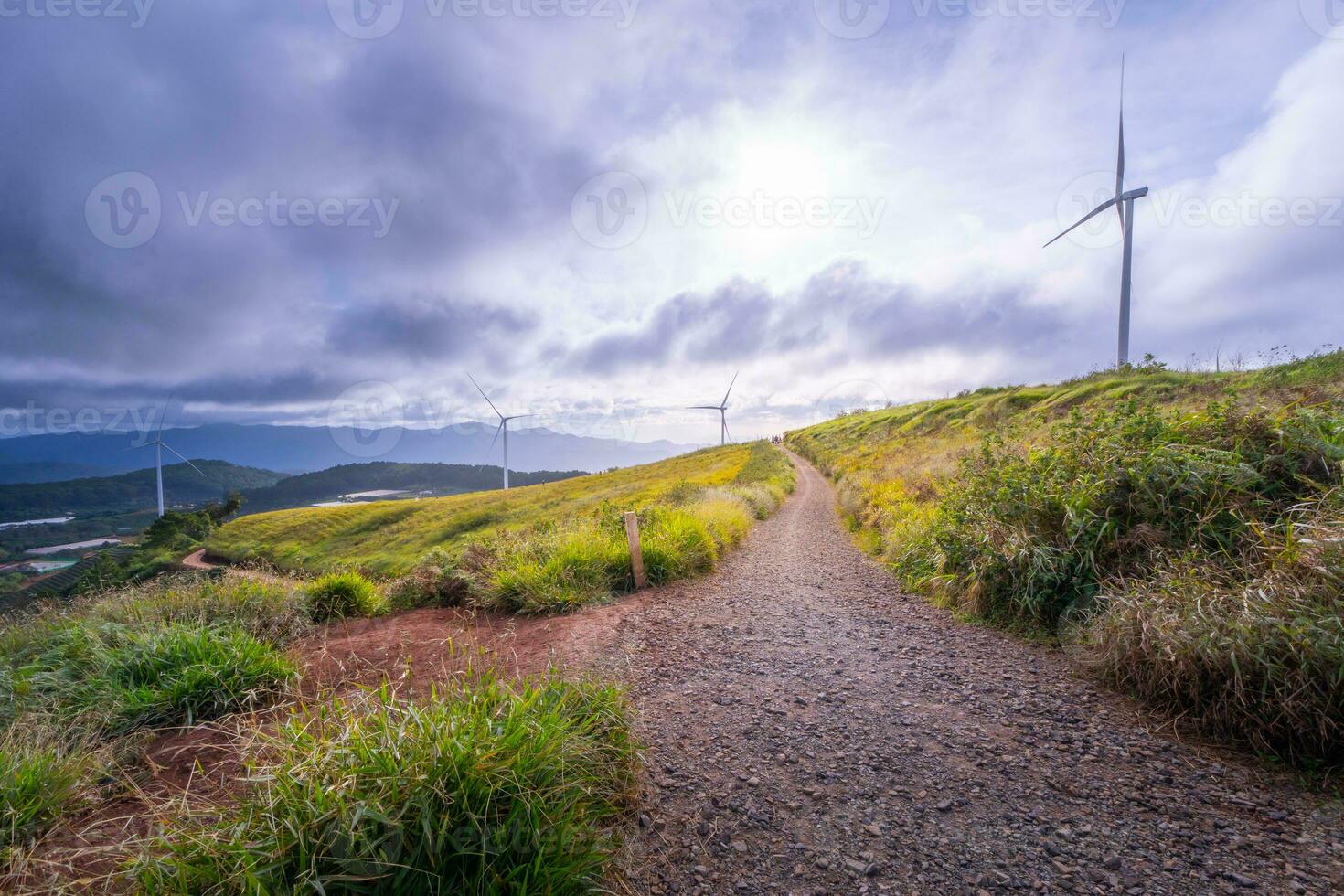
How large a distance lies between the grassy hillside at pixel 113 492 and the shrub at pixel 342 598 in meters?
111

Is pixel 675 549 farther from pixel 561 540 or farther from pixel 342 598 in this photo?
pixel 342 598

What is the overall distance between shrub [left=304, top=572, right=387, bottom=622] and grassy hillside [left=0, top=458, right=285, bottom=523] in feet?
364

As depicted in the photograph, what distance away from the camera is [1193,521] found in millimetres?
5441

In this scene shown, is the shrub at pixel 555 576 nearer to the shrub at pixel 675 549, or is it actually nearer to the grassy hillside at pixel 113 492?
the shrub at pixel 675 549

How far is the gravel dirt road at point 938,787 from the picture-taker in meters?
2.73

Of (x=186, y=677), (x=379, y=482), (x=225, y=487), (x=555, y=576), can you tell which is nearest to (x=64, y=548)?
(x=379, y=482)

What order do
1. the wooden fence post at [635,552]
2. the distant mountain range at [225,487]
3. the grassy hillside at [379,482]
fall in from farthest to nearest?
the grassy hillside at [379,482], the distant mountain range at [225,487], the wooden fence post at [635,552]

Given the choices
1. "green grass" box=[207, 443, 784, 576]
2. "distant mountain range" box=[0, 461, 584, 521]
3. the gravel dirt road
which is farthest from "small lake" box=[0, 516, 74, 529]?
the gravel dirt road

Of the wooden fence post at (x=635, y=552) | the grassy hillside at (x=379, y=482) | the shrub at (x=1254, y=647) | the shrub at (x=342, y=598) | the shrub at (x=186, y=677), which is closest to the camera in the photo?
the shrub at (x=1254, y=647)

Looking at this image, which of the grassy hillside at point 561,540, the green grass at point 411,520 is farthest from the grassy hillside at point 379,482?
the grassy hillside at point 561,540

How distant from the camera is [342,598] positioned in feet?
26.2

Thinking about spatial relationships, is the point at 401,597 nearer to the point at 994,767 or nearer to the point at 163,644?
the point at 163,644

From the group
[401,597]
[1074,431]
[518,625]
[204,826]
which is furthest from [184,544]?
[1074,431]

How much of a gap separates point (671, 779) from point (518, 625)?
408 cm
